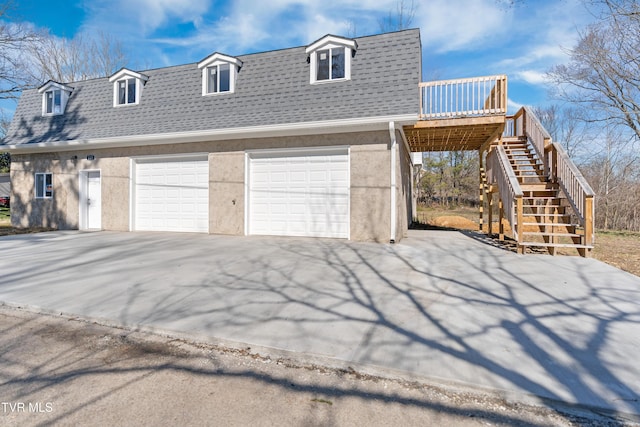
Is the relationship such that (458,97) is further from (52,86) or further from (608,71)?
(52,86)

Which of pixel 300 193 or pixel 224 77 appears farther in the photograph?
pixel 224 77

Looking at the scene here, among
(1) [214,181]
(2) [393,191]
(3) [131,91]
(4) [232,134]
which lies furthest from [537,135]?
(3) [131,91]

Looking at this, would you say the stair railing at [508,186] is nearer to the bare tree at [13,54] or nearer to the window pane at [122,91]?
the window pane at [122,91]

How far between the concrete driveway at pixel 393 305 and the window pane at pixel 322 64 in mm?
5072

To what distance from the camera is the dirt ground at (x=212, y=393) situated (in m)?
1.85

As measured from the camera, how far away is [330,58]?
8812 millimetres

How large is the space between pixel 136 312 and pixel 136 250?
403cm

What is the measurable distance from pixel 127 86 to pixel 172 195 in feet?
14.4

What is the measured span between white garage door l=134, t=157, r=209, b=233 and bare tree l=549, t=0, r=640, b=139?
13540mm

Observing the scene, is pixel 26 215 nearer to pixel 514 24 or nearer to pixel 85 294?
pixel 85 294

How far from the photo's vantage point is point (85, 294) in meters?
4.06

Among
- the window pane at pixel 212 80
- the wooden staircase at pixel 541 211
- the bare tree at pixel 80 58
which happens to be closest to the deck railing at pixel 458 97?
the wooden staircase at pixel 541 211

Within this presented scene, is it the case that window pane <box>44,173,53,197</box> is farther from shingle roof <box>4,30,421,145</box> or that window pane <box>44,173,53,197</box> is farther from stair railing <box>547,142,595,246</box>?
stair railing <box>547,142,595,246</box>

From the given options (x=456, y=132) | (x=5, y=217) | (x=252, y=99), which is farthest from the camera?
(x=5, y=217)
